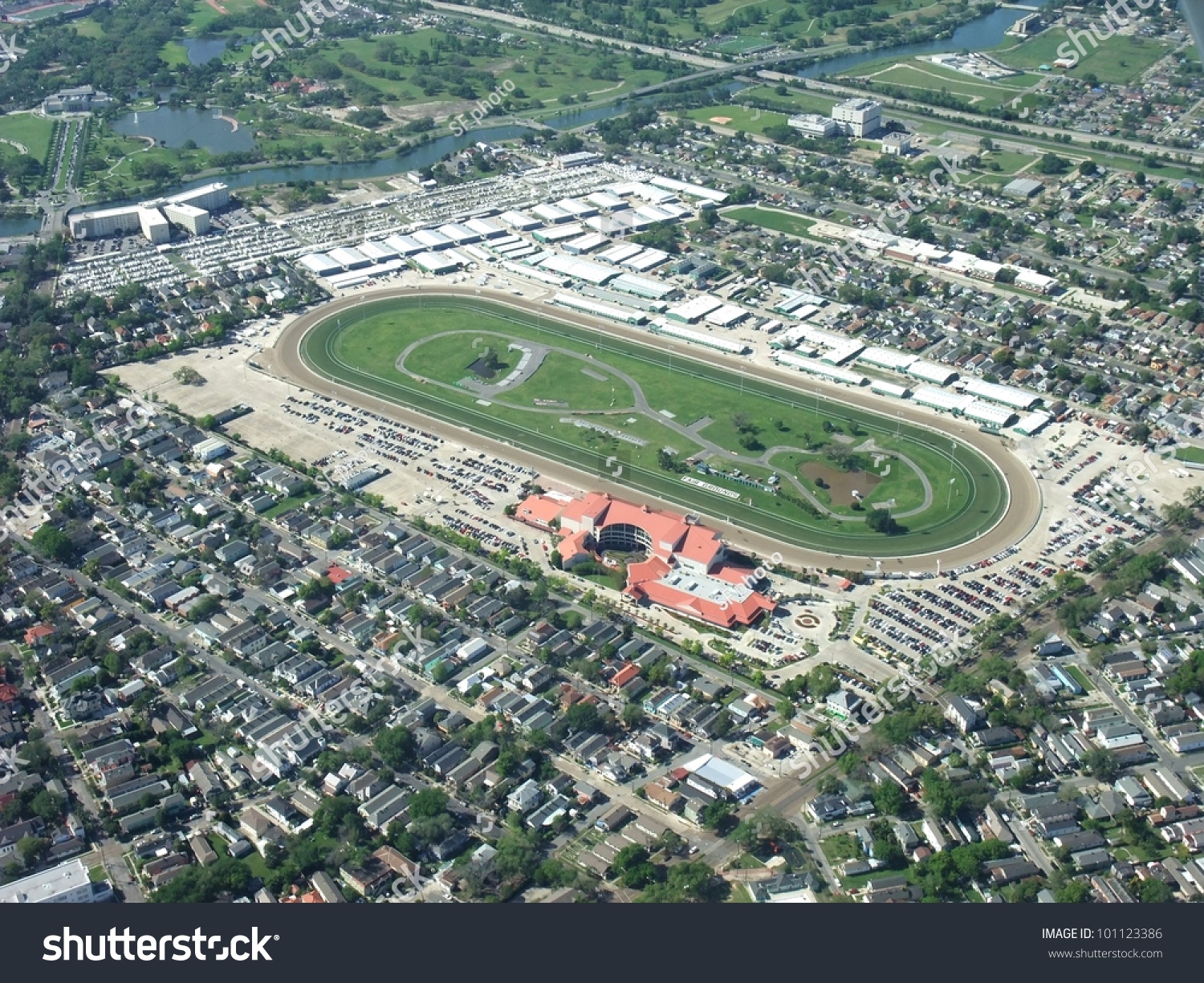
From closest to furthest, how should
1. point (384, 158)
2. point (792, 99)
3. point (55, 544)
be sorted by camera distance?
point (55, 544), point (384, 158), point (792, 99)

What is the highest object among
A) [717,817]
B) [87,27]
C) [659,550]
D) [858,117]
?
[858,117]

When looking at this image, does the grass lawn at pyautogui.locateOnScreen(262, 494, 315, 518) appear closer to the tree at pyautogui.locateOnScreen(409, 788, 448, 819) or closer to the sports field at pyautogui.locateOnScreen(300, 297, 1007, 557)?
the sports field at pyautogui.locateOnScreen(300, 297, 1007, 557)

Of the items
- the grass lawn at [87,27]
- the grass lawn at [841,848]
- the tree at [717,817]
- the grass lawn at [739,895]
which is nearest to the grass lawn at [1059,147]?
the grass lawn at [841,848]

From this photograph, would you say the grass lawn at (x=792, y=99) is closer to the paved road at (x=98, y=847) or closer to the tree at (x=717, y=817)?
the tree at (x=717, y=817)

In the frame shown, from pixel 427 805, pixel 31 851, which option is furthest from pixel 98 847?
pixel 427 805

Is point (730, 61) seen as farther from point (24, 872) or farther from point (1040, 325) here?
point (24, 872)

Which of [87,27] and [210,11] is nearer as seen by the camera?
[87,27]

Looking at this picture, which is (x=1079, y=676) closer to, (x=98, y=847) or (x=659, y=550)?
(x=659, y=550)
